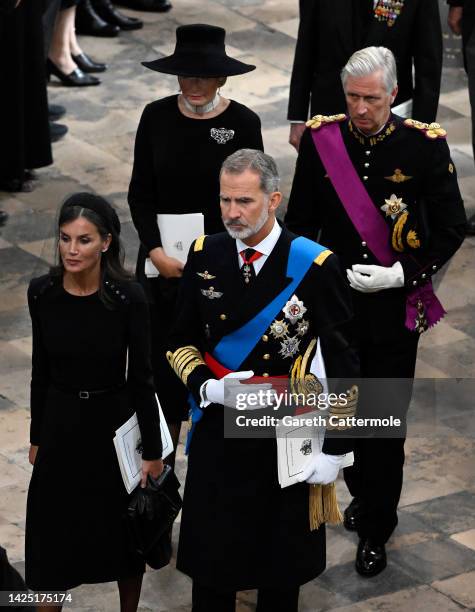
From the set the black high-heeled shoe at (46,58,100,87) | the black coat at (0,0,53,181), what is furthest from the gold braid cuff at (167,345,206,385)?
the black high-heeled shoe at (46,58,100,87)

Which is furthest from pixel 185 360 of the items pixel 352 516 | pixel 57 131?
pixel 57 131

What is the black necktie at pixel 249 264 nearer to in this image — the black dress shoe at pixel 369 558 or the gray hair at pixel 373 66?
the gray hair at pixel 373 66

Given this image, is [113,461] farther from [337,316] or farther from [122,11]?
[122,11]

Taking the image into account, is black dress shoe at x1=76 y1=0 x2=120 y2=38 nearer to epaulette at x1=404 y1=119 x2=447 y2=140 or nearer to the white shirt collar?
epaulette at x1=404 y1=119 x2=447 y2=140

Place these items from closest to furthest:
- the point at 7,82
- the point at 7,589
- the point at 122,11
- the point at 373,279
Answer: the point at 7,589
the point at 373,279
the point at 7,82
the point at 122,11

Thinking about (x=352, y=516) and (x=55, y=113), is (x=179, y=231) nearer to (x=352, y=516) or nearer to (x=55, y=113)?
(x=352, y=516)

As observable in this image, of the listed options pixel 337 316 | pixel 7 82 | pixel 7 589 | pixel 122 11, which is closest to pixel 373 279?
pixel 337 316

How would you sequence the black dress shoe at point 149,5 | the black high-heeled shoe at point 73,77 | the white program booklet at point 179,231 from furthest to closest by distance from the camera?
the black dress shoe at point 149,5
the black high-heeled shoe at point 73,77
the white program booklet at point 179,231

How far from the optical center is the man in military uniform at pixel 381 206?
6.23 meters

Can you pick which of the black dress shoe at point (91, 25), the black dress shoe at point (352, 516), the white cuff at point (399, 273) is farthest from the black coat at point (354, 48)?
the black dress shoe at point (91, 25)

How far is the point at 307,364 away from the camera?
552cm

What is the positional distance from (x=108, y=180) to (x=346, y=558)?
167 inches

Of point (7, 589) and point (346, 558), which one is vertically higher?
point (7, 589)

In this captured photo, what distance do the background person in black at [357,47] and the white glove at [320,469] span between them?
2.63 metres
